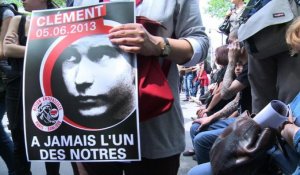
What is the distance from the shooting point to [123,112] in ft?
A: 3.96

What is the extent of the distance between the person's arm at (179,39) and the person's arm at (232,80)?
6.74 ft

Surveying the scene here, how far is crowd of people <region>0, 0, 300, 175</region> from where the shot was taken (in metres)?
1.37

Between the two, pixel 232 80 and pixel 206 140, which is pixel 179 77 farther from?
pixel 232 80

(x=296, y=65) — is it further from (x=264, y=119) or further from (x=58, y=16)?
(x=58, y=16)

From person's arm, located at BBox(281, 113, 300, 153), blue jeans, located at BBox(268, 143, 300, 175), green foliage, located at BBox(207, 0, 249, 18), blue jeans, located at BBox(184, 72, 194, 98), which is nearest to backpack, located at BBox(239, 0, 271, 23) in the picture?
person's arm, located at BBox(281, 113, 300, 153)

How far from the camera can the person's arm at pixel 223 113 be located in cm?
361

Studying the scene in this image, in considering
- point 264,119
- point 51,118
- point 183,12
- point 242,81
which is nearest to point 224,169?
point 264,119

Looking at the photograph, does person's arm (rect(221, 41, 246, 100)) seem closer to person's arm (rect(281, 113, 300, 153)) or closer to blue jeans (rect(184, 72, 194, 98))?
person's arm (rect(281, 113, 300, 153))

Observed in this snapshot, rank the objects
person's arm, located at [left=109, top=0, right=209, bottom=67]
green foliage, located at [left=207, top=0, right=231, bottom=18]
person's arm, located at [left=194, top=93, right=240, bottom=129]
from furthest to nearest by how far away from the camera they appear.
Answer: green foliage, located at [left=207, top=0, right=231, bottom=18], person's arm, located at [left=194, top=93, right=240, bottom=129], person's arm, located at [left=109, top=0, right=209, bottom=67]

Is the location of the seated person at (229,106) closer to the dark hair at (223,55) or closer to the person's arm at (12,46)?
the dark hair at (223,55)

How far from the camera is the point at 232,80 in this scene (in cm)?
364

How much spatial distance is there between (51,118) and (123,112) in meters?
0.23

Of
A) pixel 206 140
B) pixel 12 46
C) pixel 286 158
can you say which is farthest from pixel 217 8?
pixel 286 158

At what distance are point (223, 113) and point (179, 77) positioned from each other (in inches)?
88.7
